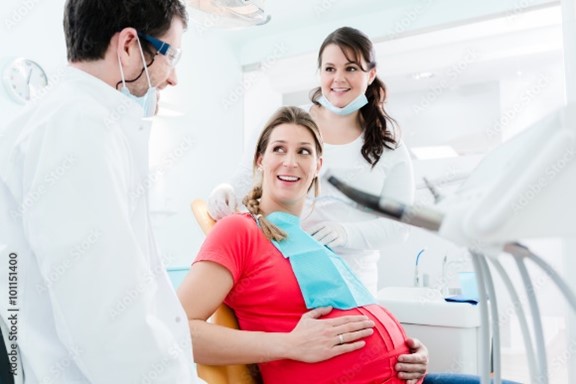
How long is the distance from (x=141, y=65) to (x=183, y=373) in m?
0.58

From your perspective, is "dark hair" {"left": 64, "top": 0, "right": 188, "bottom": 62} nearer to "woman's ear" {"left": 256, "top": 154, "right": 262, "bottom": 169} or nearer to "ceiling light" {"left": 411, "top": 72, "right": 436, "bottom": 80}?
"woman's ear" {"left": 256, "top": 154, "right": 262, "bottom": 169}

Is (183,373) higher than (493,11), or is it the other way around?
(493,11)

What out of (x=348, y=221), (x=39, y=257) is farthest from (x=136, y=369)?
(x=348, y=221)

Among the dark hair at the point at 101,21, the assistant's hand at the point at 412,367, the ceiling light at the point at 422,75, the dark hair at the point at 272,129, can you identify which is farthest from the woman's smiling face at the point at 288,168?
the ceiling light at the point at 422,75

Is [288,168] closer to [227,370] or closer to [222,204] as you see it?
[222,204]

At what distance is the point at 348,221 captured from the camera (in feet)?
6.00

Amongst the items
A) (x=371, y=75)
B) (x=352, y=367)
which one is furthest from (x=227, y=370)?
(x=371, y=75)

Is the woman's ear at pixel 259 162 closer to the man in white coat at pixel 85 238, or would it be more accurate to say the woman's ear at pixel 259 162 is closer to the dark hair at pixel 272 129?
the dark hair at pixel 272 129

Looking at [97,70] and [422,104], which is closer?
[97,70]

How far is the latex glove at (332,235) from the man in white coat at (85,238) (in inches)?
28.8

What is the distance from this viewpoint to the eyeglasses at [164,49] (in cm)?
101

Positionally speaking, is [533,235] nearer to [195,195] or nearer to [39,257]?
[39,257]

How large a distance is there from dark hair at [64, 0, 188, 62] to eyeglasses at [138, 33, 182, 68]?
0.01 metres

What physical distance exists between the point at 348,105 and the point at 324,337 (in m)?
0.91
